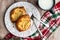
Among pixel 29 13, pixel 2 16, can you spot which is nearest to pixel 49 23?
pixel 29 13

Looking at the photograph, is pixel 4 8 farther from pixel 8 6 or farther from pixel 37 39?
pixel 37 39

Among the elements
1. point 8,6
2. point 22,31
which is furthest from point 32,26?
point 8,6

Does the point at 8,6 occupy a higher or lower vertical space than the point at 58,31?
higher

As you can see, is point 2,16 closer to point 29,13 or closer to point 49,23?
point 29,13

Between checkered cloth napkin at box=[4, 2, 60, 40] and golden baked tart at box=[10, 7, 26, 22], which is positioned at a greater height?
golden baked tart at box=[10, 7, 26, 22]

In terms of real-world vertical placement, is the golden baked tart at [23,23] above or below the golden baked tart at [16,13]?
below

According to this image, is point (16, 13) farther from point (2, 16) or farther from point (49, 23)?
point (49, 23)

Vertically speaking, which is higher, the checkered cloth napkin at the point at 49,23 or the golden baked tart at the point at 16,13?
the golden baked tart at the point at 16,13

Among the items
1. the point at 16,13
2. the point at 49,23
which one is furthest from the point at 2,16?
the point at 49,23
